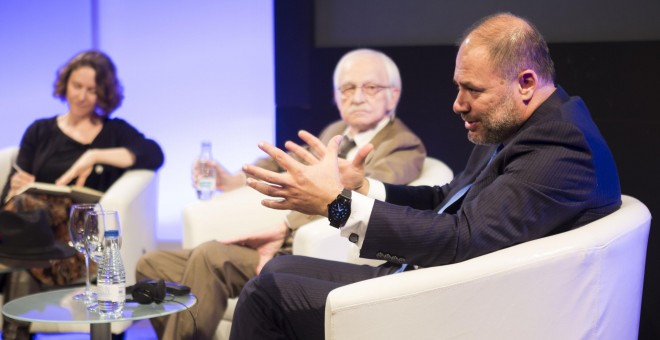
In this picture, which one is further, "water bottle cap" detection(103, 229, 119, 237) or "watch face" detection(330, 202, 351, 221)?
"water bottle cap" detection(103, 229, 119, 237)

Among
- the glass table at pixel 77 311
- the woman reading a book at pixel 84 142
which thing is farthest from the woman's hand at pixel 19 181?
the glass table at pixel 77 311

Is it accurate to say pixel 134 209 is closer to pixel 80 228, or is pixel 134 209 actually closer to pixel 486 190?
pixel 80 228

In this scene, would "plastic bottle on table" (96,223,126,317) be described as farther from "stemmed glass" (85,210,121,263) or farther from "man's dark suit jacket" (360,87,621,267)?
"man's dark suit jacket" (360,87,621,267)

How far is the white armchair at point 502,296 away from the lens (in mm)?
2064

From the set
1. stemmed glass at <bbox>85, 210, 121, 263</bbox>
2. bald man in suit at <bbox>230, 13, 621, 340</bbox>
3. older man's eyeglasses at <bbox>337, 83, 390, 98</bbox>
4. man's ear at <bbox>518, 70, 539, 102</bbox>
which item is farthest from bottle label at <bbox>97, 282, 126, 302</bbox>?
older man's eyeglasses at <bbox>337, 83, 390, 98</bbox>

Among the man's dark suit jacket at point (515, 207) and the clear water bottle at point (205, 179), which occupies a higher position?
the man's dark suit jacket at point (515, 207)

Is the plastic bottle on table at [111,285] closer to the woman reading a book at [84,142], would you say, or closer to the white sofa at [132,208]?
the white sofa at [132,208]

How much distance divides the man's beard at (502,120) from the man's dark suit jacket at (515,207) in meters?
0.12

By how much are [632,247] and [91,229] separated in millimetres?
1571

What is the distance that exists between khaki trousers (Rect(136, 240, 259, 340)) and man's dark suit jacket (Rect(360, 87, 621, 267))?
4.07 ft

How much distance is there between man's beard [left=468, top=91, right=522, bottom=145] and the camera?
2.38 metres

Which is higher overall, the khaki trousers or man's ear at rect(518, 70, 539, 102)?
man's ear at rect(518, 70, 539, 102)

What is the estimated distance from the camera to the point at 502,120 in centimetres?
240

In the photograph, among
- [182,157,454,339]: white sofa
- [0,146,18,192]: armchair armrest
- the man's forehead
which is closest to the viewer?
the man's forehead
